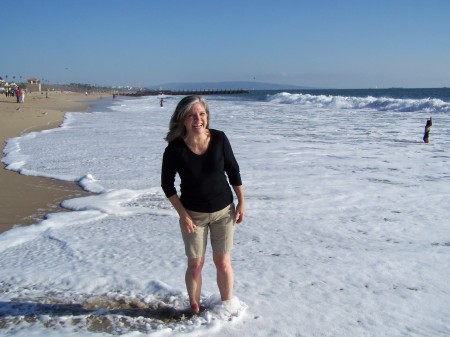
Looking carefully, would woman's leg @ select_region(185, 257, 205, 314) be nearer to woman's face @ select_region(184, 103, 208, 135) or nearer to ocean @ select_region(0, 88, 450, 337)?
ocean @ select_region(0, 88, 450, 337)

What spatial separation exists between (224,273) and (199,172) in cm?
83

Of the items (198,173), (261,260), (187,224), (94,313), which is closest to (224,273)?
(187,224)

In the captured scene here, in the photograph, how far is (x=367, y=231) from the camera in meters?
5.73

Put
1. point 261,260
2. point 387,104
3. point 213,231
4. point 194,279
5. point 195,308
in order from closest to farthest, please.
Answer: point 213,231
point 194,279
point 195,308
point 261,260
point 387,104

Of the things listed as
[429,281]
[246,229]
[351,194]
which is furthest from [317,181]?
[429,281]

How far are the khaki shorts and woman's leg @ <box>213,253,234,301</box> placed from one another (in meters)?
0.06

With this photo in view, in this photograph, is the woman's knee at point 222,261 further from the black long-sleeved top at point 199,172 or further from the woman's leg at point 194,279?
the black long-sleeved top at point 199,172

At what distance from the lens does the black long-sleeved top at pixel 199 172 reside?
301 cm

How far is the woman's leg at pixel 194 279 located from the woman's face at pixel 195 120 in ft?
3.07

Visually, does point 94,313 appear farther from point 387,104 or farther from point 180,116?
point 387,104

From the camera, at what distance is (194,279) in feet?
10.8

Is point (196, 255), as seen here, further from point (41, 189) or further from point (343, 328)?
point (41, 189)

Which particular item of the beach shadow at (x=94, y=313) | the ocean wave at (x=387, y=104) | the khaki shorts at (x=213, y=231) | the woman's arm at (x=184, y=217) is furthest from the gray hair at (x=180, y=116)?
the ocean wave at (x=387, y=104)

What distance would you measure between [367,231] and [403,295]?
6.14 ft
